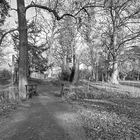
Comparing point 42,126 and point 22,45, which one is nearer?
point 42,126

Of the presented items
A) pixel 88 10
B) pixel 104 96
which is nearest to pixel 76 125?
pixel 104 96

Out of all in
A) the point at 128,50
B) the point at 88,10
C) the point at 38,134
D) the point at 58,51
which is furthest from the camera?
the point at 58,51

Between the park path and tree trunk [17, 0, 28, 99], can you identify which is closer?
the park path

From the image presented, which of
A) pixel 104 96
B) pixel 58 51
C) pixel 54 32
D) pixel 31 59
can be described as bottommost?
pixel 104 96

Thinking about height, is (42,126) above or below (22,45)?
below

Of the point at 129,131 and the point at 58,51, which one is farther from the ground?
the point at 58,51

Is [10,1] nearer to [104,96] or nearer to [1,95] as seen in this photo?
[1,95]

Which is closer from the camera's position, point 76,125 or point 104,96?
point 76,125

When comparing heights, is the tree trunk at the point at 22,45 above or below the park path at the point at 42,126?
above

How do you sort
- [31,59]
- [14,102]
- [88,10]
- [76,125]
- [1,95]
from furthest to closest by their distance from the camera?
[31,59] → [88,10] → [1,95] → [14,102] → [76,125]

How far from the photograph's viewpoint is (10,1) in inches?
403

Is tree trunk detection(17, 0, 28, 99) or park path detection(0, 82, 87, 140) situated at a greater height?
tree trunk detection(17, 0, 28, 99)

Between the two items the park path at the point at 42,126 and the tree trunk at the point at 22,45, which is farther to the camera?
the tree trunk at the point at 22,45

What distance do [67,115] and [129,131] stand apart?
2510 millimetres
